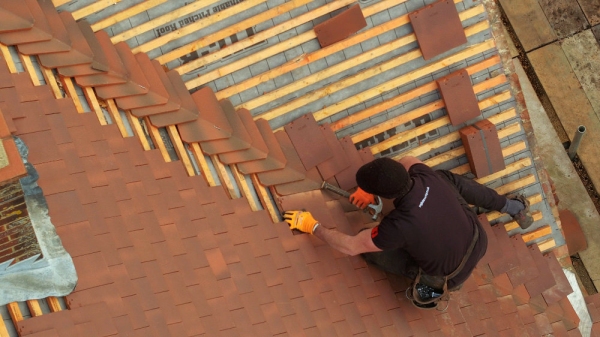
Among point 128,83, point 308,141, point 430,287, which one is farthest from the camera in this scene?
point 308,141

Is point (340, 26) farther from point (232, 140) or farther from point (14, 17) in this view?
point (14, 17)

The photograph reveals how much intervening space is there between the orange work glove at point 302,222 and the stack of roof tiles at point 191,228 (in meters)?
0.11

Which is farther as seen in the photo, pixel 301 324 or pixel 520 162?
pixel 520 162

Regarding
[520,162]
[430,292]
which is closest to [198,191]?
[430,292]

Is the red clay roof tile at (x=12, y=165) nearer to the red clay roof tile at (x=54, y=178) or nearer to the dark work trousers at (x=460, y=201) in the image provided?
the red clay roof tile at (x=54, y=178)

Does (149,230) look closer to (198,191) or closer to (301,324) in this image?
(198,191)

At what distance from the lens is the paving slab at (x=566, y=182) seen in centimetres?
1098

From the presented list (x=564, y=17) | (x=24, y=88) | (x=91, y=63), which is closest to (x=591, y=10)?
(x=564, y=17)

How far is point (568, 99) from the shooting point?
11.4 metres

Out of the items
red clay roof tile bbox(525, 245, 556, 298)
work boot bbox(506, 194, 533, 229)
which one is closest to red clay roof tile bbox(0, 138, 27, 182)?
work boot bbox(506, 194, 533, 229)

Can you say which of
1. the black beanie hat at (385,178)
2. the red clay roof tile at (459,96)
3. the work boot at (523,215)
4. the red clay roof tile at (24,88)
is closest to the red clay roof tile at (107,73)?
the red clay roof tile at (24,88)

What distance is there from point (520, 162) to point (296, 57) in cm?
278

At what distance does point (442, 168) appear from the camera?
25.2 ft

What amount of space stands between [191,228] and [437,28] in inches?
131
